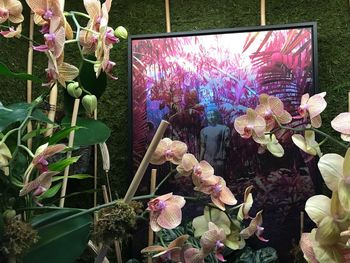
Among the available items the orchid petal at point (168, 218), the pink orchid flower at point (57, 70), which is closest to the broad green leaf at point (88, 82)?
the pink orchid flower at point (57, 70)

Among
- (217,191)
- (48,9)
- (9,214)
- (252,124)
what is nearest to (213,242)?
(217,191)

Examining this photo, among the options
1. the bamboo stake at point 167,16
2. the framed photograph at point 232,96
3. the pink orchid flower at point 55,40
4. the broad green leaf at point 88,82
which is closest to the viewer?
the pink orchid flower at point 55,40

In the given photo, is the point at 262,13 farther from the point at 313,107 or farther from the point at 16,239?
the point at 16,239

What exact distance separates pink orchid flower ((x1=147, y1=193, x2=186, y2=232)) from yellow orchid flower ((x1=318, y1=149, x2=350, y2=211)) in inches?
8.1

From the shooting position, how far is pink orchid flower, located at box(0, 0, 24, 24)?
0.62 metres

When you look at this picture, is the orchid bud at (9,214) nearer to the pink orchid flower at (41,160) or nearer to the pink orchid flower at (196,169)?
the pink orchid flower at (41,160)

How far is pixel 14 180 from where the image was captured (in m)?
0.60

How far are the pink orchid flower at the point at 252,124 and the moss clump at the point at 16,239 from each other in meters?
0.32

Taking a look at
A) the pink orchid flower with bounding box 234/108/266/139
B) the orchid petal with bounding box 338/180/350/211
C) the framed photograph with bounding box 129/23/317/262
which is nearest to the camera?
the orchid petal with bounding box 338/180/350/211

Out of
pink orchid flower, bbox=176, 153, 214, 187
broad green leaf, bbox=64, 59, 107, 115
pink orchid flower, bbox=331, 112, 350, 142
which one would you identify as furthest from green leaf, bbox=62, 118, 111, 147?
pink orchid flower, bbox=331, 112, 350, 142

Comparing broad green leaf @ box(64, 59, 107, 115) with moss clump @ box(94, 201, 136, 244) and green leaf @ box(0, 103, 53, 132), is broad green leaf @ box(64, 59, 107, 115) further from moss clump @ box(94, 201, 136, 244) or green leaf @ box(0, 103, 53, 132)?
moss clump @ box(94, 201, 136, 244)

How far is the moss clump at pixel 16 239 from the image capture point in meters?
0.53

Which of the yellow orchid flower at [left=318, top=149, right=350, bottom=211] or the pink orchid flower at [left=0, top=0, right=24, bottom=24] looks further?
the pink orchid flower at [left=0, top=0, right=24, bottom=24]

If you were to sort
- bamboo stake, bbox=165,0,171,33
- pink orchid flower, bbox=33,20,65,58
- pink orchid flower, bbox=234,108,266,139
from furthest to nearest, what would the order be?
bamboo stake, bbox=165,0,171,33, pink orchid flower, bbox=234,108,266,139, pink orchid flower, bbox=33,20,65,58
